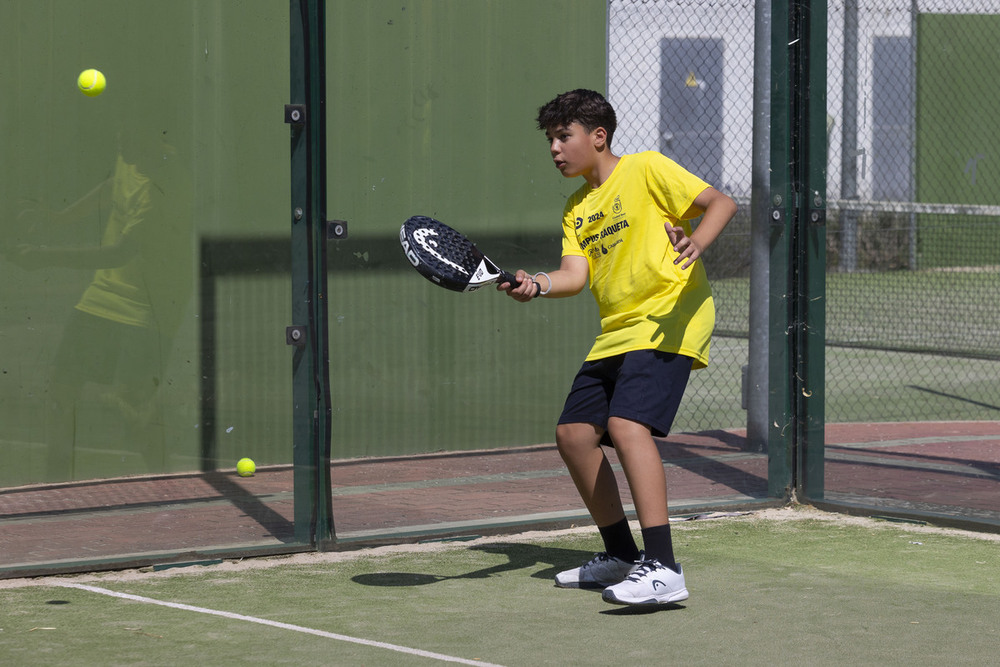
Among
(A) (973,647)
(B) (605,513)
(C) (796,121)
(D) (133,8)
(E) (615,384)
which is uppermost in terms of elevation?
(D) (133,8)

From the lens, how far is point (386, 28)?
766 cm

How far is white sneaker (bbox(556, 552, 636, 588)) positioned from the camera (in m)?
5.22

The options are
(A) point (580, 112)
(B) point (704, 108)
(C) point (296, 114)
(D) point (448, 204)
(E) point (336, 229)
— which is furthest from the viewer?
(B) point (704, 108)

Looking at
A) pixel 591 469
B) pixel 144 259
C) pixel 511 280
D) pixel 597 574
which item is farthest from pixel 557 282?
pixel 144 259

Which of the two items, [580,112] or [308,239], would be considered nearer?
[580,112]

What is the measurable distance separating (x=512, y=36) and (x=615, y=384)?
3.42m

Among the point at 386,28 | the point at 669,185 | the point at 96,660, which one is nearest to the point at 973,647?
the point at 669,185

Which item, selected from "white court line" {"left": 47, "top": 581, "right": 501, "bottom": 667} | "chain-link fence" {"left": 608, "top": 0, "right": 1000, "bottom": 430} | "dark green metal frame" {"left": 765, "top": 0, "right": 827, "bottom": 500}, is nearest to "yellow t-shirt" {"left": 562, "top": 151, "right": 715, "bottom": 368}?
"white court line" {"left": 47, "top": 581, "right": 501, "bottom": 667}

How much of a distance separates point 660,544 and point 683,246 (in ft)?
3.24

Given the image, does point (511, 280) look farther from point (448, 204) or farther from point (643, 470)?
point (448, 204)

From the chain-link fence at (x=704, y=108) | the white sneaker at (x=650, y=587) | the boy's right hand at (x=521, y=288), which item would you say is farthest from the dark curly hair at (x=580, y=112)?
the chain-link fence at (x=704, y=108)

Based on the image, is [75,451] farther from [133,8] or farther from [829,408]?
[829,408]

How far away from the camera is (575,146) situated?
5160 millimetres

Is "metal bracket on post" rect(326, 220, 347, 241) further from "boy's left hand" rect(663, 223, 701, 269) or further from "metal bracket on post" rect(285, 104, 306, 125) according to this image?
"boy's left hand" rect(663, 223, 701, 269)
